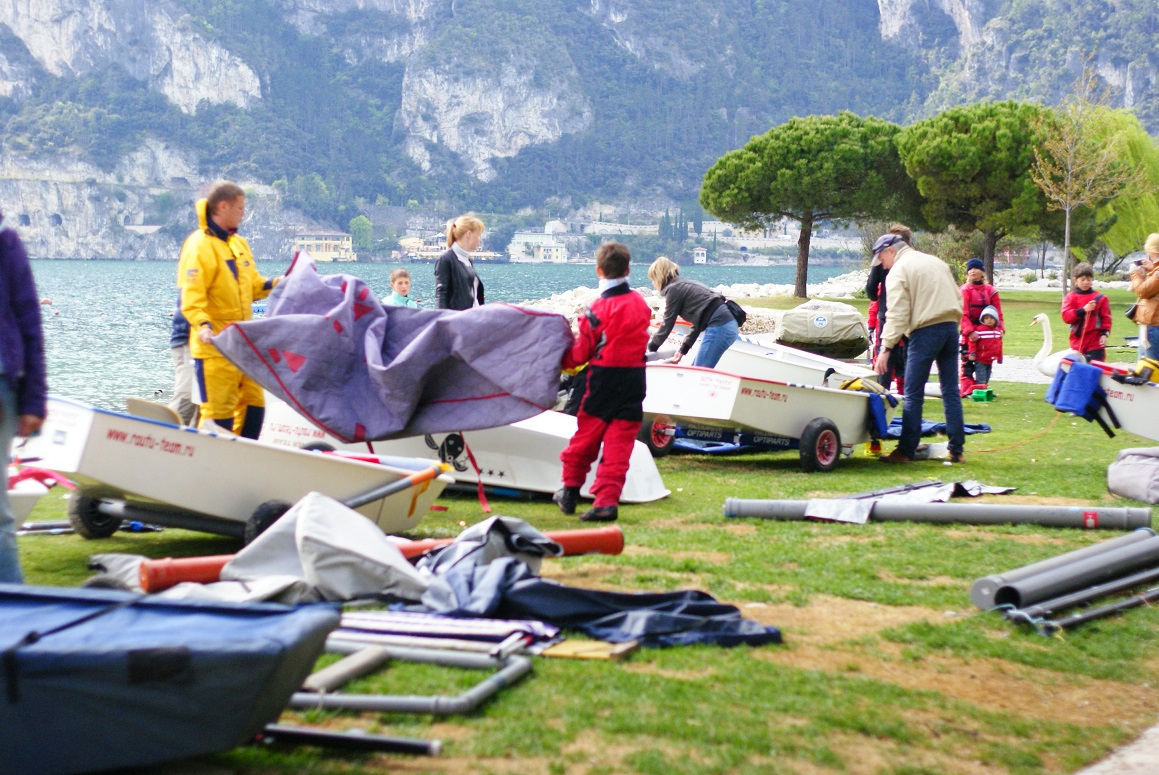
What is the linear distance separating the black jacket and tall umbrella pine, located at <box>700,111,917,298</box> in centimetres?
4626

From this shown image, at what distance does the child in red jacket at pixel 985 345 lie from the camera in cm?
1708

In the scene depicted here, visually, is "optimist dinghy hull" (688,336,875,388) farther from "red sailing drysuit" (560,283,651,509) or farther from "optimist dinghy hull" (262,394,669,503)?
"red sailing drysuit" (560,283,651,509)

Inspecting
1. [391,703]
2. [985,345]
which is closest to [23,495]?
[391,703]

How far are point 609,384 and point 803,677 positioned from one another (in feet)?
12.4

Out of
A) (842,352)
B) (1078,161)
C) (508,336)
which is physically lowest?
(842,352)

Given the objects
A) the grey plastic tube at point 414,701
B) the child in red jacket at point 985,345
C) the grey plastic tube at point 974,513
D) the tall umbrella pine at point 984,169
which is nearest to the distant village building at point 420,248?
the tall umbrella pine at point 984,169

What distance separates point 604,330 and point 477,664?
391 centimetres

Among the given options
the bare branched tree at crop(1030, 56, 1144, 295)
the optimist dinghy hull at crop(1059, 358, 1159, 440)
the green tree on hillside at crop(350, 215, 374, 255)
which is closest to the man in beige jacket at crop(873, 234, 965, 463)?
the optimist dinghy hull at crop(1059, 358, 1159, 440)

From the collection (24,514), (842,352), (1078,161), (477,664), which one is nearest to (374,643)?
(477,664)

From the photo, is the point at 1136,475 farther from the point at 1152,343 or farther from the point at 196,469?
the point at 196,469

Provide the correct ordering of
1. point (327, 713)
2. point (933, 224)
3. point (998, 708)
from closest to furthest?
point (327, 713)
point (998, 708)
point (933, 224)

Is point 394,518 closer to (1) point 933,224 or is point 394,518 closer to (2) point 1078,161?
(2) point 1078,161

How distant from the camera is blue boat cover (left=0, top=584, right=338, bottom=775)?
3258mm

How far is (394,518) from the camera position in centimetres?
705
